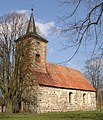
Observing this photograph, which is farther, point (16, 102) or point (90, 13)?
point (16, 102)

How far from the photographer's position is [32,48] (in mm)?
28984

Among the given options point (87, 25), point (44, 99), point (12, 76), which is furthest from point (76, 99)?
point (87, 25)

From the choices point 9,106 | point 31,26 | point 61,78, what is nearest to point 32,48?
point 31,26

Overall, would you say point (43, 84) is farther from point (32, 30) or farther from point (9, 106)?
point (32, 30)

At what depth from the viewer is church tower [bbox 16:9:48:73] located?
26.9 meters

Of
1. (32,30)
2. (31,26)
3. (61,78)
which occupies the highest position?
(31,26)

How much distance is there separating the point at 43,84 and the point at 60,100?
13.1 ft

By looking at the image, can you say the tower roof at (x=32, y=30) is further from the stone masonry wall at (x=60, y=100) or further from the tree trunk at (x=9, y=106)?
the tree trunk at (x=9, y=106)

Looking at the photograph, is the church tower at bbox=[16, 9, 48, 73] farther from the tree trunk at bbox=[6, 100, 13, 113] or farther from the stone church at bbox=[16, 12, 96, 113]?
the tree trunk at bbox=[6, 100, 13, 113]

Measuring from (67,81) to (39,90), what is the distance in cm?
685

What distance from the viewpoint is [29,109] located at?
89.7 ft

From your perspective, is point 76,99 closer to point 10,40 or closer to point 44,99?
point 44,99

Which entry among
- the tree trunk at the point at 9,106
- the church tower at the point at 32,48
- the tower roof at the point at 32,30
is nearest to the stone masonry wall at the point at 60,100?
the church tower at the point at 32,48

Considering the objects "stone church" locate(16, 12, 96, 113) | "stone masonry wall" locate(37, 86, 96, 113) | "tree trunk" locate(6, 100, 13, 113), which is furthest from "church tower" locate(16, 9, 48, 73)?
"tree trunk" locate(6, 100, 13, 113)
